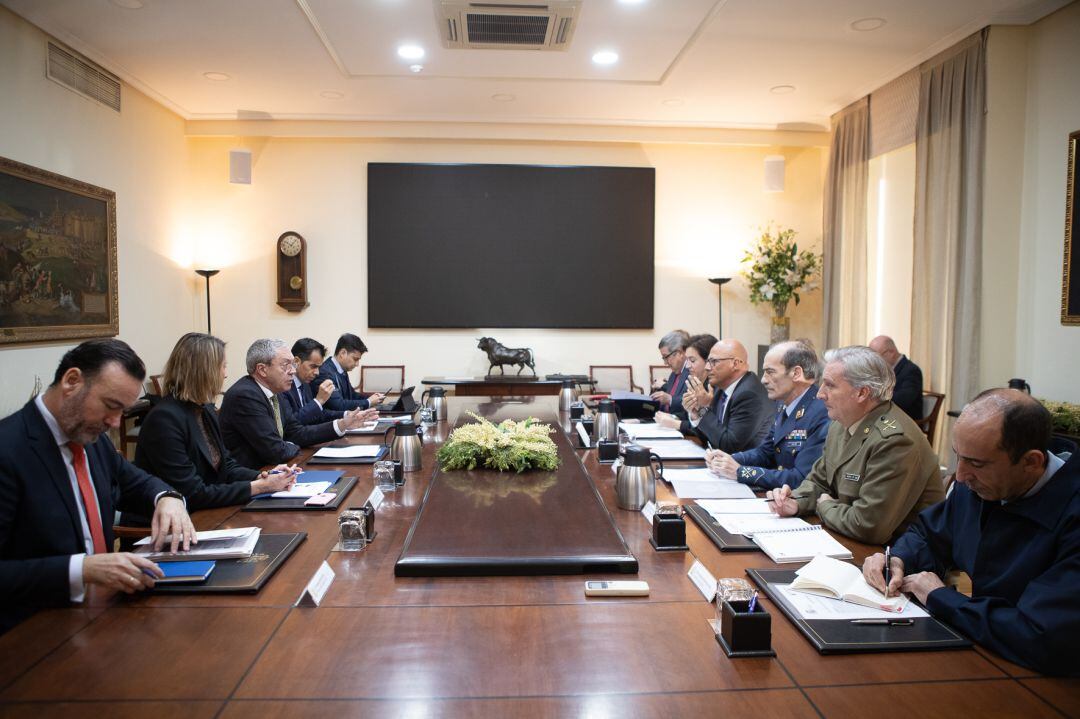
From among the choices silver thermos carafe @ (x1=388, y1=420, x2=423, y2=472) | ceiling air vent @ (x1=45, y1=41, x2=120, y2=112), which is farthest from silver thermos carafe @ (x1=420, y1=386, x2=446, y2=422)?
ceiling air vent @ (x1=45, y1=41, x2=120, y2=112)

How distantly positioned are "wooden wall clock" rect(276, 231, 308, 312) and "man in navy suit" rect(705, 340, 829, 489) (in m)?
5.47

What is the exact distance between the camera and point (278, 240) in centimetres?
743

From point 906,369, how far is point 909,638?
4.38 m

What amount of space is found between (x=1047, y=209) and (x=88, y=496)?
5725 mm

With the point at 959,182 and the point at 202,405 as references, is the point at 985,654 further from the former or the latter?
the point at 959,182

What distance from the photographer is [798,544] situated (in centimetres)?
200

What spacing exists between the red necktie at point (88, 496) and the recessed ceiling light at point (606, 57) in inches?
183

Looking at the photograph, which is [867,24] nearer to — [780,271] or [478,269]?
[780,271]

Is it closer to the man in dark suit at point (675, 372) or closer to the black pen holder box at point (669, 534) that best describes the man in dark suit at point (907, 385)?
the man in dark suit at point (675, 372)

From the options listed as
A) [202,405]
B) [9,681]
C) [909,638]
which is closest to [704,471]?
[909,638]

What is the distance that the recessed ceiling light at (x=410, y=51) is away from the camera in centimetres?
531

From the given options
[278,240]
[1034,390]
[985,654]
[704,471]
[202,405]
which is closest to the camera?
[985,654]

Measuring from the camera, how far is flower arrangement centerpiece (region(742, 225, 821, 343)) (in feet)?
23.7

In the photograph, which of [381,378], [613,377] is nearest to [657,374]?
[613,377]
